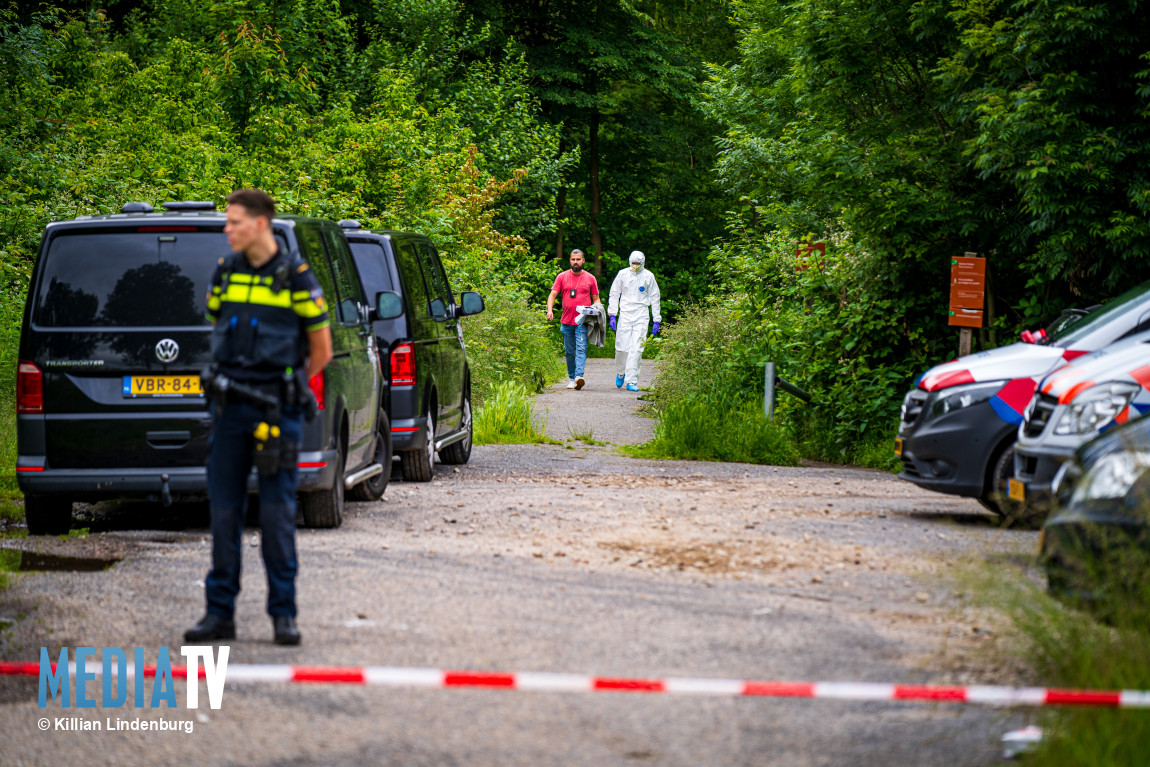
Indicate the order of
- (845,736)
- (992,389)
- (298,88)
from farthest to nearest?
(298,88)
(992,389)
(845,736)

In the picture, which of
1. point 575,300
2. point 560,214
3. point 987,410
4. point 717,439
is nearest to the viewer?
point 987,410

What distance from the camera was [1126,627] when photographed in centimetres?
470

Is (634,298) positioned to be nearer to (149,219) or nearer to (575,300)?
(575,300)

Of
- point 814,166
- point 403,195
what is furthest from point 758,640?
point 403,195

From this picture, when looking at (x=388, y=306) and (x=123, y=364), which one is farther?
(x=388, y=306)

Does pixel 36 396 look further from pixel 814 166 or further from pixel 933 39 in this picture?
pixel 933 39

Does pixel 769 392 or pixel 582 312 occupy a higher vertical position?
pixel 582 312

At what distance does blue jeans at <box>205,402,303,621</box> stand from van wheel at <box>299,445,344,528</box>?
2.96 metres

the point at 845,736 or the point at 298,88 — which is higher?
the point at 298,88

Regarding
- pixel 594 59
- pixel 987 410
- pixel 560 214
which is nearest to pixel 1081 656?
pixel 987 410

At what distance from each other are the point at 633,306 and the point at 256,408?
15707 millimetres

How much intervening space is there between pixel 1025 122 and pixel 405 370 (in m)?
5.87

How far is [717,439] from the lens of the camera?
14281 mm

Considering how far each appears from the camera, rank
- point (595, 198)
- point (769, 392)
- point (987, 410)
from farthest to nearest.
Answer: point (595, 198) < point (769, 392) < point (987, 410)
